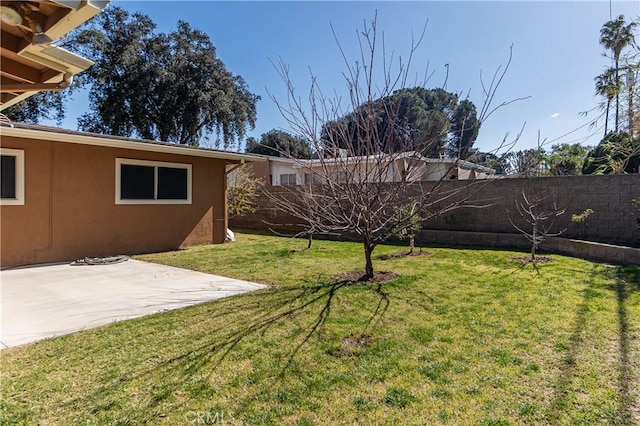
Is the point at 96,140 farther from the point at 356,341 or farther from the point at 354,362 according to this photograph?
the point at 354,362

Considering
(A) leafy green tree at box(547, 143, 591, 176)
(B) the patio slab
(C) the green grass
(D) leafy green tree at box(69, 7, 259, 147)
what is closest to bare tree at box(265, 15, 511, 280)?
(C) the green grass

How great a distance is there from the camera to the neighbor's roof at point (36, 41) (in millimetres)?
2172

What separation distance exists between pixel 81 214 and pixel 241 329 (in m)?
6.74

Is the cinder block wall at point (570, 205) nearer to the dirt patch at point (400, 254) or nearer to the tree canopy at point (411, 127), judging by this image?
the dirt patch at point (400, 254)

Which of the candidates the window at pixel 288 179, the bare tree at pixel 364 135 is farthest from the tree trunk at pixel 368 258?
the window at pixel 288 179

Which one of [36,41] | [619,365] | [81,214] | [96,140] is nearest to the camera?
[36,41]

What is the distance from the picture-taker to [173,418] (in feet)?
7.76

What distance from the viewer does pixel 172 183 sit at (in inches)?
400

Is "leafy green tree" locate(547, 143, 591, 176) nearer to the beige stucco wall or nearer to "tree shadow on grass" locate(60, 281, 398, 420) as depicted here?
"tree shadow on grass" locate(60, 281, 398, 420)

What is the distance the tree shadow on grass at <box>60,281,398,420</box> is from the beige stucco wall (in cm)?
561

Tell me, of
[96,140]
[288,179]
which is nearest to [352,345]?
[96,140]

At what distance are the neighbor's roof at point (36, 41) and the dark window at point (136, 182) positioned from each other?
5.64 m

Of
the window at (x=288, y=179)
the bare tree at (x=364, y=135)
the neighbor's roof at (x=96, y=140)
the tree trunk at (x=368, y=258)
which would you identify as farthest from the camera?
the window at (x=288, y=179)

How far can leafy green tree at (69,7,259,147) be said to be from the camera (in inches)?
774
